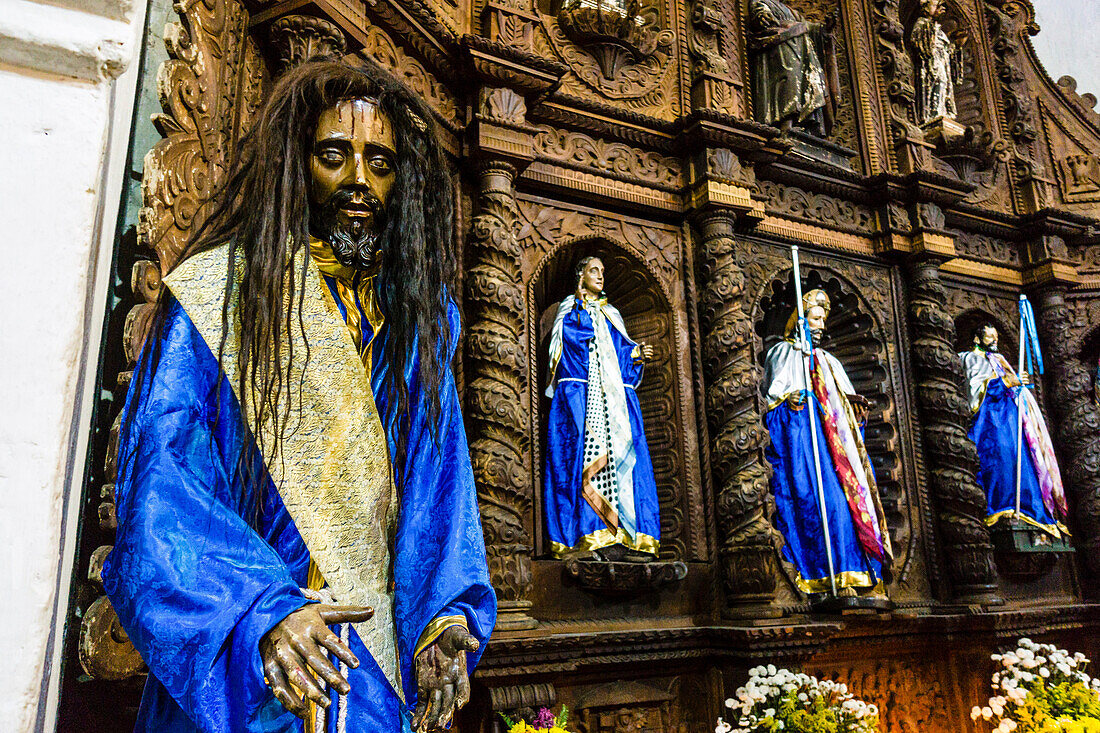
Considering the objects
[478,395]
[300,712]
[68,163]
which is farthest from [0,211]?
[478,395]

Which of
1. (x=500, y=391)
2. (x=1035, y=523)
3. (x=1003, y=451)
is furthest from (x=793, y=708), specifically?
(x=1003, y=451)

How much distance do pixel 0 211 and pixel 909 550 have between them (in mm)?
6157

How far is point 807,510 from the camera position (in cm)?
541

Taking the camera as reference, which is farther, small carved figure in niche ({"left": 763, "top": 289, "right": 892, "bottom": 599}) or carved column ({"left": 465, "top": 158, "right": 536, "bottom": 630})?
small carved figure in niche ({"left": 763, "top": 289, "right": 892, "bottom": 599})

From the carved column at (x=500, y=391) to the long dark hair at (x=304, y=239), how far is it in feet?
7.46

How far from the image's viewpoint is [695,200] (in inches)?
216

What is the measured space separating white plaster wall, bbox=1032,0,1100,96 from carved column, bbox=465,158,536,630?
7.57 m

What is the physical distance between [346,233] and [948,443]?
556 centimetres

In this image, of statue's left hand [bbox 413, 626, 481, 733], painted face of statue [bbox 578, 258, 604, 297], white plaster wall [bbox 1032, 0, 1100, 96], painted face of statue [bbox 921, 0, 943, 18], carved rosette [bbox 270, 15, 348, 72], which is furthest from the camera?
white plaster wall [bbox 1032, 0, 1100, 96]

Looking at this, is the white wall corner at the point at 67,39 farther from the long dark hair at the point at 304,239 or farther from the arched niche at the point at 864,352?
the arched niche at the point at 864,352

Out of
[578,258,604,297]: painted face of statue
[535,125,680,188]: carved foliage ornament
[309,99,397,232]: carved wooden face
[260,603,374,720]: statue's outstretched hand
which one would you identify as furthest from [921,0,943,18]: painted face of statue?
[260,603,374,720]: statue's outstretched hand

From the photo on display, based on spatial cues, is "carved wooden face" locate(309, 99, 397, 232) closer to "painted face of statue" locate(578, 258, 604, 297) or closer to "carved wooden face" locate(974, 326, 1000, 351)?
"painted face of statue" locate(578, 258, 604, 297)

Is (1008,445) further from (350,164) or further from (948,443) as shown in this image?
(350,164)

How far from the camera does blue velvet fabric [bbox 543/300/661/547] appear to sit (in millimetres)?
4609
